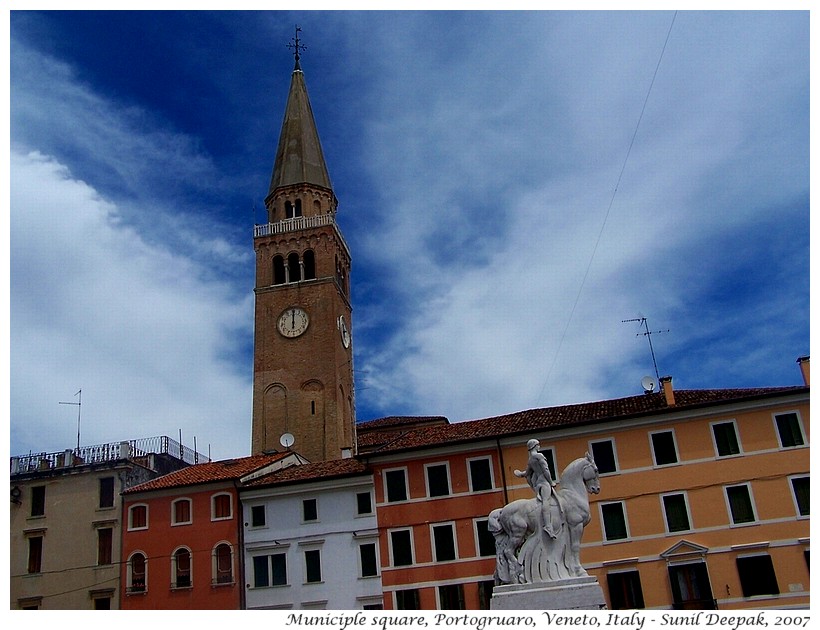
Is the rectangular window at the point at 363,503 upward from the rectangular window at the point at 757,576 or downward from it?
upward

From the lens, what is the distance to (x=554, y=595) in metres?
12.9

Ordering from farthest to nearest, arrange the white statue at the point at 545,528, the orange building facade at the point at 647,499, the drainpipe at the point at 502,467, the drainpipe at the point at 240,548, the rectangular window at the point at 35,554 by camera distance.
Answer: the rectangular window at the point at 35,554
the drainpipe at the point at 240,548
the drainpipe at the point at 502,467
the orange building facade at the point at 647,499
the white statue at the point at 545,528

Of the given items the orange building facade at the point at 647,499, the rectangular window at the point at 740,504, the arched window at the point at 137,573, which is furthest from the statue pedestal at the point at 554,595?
the arched window at the point at 137,573

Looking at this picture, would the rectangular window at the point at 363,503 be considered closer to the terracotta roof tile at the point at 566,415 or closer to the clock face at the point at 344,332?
the terracotta roof tile at the point at 566,415

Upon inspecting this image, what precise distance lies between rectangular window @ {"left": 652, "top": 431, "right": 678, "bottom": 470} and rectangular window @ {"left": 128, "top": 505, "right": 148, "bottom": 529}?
19.5 meters

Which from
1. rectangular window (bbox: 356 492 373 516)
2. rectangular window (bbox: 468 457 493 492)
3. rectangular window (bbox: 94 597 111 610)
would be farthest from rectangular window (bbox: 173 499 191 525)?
rectangular window (bbox: 468 457 493 492)

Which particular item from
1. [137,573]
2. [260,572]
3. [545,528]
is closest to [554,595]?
[545,528]

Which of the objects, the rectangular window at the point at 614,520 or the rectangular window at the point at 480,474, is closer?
the rectangular window at the point at 614,520

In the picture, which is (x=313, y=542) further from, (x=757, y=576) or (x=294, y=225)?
(x=294, y=225)

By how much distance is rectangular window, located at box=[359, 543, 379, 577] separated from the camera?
30.0 meters

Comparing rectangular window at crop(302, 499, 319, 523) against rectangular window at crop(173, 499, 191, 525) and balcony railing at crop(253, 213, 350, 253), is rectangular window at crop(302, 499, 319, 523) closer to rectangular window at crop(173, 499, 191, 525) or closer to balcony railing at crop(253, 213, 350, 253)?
rectangular window at crop(173, 499, 191, 525)

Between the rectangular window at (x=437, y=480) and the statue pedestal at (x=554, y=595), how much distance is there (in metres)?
17.1

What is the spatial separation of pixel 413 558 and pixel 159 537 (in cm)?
1020

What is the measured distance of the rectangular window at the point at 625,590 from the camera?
89.4 feet
